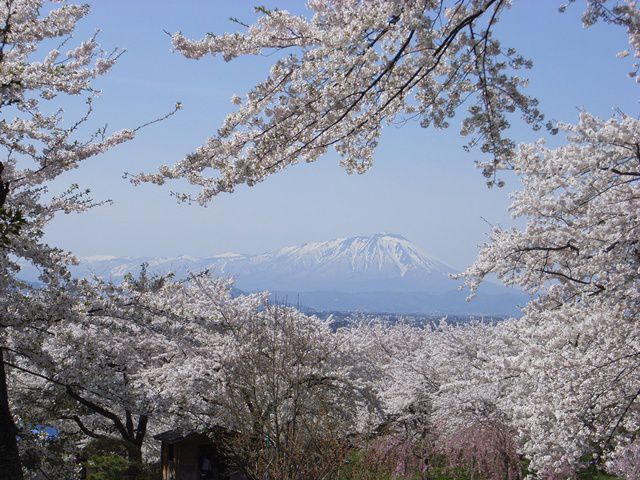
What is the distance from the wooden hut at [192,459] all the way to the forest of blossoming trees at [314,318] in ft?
4.38

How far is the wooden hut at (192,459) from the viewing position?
1697cm

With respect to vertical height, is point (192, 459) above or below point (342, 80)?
below

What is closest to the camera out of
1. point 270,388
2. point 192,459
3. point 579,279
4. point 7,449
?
point 7,449

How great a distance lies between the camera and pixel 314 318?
18703 mm

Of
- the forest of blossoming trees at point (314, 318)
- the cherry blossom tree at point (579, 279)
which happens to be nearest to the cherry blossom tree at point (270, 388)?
the forest of blossoming trees at point (314, 318)

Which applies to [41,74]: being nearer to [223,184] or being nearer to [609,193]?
[223,184]

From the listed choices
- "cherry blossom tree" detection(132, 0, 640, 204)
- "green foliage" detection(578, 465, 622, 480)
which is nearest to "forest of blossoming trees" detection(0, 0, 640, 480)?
"cherry blossom tree" detection(132, 0, 640, 204)

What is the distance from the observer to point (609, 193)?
25.7ft

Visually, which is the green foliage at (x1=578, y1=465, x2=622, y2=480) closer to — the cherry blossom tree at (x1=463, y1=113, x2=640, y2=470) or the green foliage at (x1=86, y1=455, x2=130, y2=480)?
the cherry blossom tree at (x1=463, y1=113, x2=640, y2=470)

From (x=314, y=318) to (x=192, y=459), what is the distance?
5281 millimetres

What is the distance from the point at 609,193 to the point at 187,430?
10.9 m

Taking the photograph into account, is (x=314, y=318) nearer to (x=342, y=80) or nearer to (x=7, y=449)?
(x=7, y=449)

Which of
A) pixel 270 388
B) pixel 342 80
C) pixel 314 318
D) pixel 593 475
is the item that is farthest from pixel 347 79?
pixel 593 475

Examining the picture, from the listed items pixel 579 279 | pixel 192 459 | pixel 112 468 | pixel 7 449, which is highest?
pixel 579 279
